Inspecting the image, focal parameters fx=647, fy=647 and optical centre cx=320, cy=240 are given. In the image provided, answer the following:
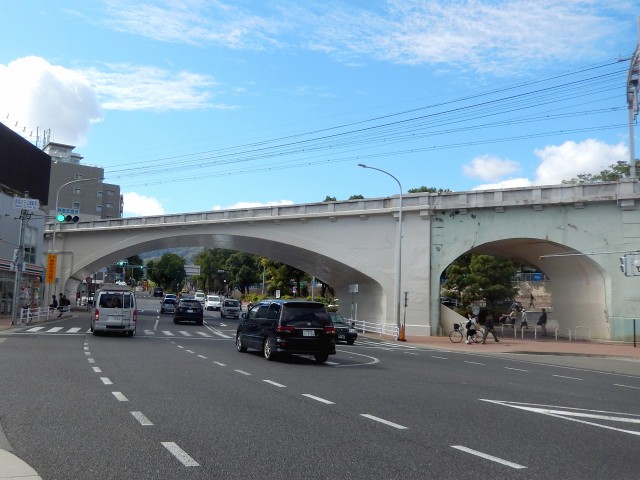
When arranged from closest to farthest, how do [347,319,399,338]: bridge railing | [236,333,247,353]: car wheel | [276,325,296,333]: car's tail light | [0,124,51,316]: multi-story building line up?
[276,325,296,333]: car's tail light
[236,333,247,353]: car wheel
[347,319,399,338]: bridge railing
[0,124,51,316]: multi-story building

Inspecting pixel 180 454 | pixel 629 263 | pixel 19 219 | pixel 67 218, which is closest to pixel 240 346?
pixel 67 218

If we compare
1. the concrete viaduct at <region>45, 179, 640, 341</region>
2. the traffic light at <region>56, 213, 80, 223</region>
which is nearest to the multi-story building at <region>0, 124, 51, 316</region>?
the traffic light at <region>56, 213, 80, 223</region>

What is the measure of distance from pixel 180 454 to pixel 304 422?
252 centimetres

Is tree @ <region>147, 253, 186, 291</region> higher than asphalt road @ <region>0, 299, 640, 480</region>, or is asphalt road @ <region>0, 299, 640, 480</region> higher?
tree @ <region>147, 253, 186, 291</region>

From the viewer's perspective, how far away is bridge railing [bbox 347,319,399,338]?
40.2 meters

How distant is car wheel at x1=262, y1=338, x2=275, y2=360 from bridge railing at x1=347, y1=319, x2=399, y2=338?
17903 millimetres

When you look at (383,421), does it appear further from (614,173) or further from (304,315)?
(614,173)

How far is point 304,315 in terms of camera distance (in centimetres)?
1884

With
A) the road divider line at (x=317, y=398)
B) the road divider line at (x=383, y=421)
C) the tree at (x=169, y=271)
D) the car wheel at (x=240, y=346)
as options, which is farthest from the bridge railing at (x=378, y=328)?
the tree at (x=169, y=271)

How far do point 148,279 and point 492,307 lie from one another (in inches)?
5529

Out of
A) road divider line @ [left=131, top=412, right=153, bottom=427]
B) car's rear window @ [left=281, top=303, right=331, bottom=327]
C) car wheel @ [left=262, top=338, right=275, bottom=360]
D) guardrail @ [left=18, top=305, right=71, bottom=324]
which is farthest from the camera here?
guardrail @ [left=18, top=305, right=71, bottom=324]

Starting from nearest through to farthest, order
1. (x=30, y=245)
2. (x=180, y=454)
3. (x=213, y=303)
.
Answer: (x=180, y=454) < (x=30, y=245) < (x=213, y=303)

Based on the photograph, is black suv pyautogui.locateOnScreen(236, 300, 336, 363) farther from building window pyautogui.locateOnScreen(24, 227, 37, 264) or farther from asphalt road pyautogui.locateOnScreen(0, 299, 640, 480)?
building window pyautogui.locateOnScreen(24, 227, 37, 264)

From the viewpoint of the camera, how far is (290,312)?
61.6ft
